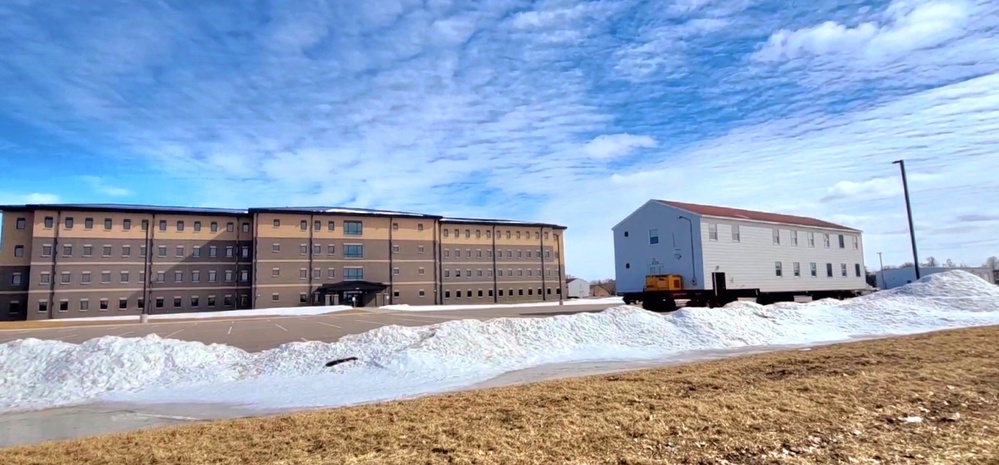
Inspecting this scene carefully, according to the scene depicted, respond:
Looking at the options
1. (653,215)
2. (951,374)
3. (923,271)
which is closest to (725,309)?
(951,374)

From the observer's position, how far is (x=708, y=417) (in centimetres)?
704

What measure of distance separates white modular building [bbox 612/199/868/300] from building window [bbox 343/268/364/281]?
4075cm

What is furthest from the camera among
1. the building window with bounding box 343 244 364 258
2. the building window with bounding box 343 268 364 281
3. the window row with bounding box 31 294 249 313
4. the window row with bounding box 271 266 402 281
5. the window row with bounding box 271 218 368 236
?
the building window with bounding box 343 244 364 258

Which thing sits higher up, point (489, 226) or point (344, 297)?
point (489, 226)

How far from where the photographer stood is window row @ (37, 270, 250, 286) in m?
58.9

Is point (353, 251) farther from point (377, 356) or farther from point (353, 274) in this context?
point (377, 356)

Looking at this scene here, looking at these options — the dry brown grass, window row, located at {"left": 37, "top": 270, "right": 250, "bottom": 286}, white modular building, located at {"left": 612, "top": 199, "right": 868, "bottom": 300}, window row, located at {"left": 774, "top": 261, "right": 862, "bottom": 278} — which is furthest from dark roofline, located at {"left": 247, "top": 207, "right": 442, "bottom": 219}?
the dry brown grass

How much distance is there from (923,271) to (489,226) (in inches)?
2299

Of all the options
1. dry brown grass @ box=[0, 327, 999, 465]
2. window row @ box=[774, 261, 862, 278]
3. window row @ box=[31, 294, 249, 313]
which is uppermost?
window row @ box=[774, 261, 862, 278]

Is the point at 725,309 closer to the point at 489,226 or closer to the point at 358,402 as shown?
the point at 358,402

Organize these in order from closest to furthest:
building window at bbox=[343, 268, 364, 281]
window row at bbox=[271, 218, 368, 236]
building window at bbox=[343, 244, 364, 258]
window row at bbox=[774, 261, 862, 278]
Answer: window row at bbox=[774, 261, 862, 278] < window row at bbox=[271, 218, 368, 236] < building window at bbox=[343, 268, 364, 281] < building window at bbox=[343, 244, 364, 258]

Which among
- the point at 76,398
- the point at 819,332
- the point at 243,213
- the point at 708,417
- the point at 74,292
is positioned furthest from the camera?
the point at 243,213

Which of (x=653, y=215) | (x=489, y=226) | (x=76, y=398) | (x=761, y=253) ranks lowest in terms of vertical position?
(x=76, y=398)

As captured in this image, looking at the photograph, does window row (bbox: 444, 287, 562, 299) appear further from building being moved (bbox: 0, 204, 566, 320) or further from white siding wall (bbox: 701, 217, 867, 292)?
white siding wall (bbox: 701, 217, 867, 292)
